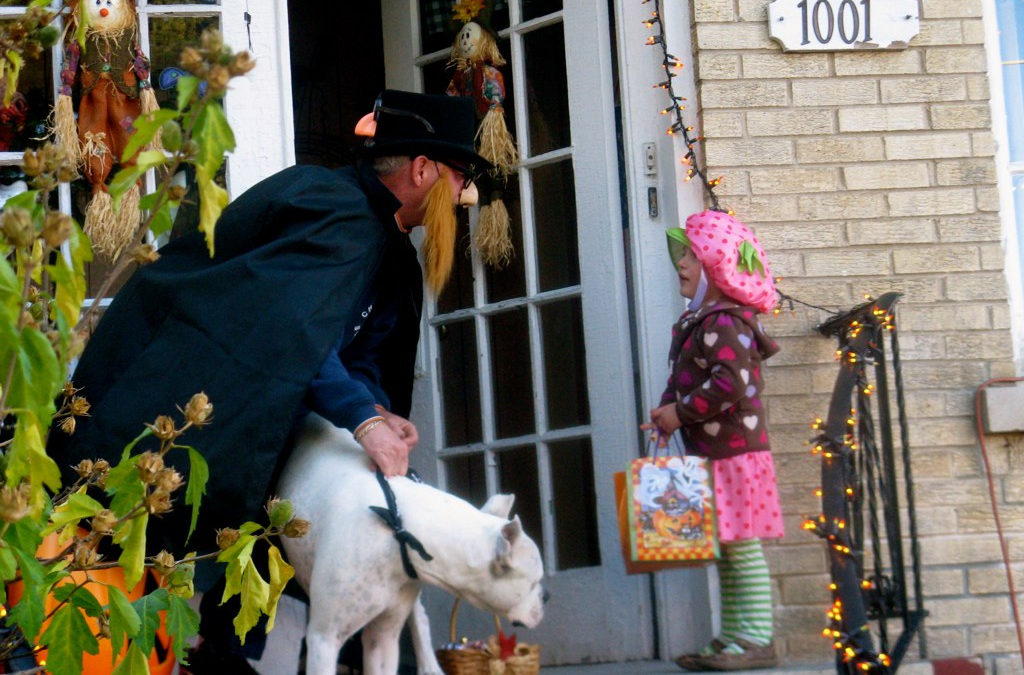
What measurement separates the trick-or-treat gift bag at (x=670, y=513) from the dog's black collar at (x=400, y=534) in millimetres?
982

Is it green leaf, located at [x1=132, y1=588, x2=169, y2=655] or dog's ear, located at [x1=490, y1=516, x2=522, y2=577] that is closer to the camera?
green leaf, located at [x1=132, y1=588, x2=169, y2=655]

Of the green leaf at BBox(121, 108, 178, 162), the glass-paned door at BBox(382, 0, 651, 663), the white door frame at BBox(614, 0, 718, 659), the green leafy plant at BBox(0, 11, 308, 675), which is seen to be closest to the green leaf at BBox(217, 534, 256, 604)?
the green leafy plant at BBox(0, 11, 308, 675)

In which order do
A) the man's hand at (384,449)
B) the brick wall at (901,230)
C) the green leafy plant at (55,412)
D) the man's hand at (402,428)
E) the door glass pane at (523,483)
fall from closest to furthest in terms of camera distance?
1. the green leafy plant at (55,412)
2. the man's hand at (384,449)
3. the man's hand at (402,428)
4. the brick wall at (901,230)
5. the door glass pane at (523,483)

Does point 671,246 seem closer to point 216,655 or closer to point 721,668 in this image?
point 721,668

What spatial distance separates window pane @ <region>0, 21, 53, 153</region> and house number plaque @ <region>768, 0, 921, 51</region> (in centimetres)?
221

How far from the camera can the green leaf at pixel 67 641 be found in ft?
6.37

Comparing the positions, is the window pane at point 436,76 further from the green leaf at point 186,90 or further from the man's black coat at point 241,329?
the green leaf at point 186,90

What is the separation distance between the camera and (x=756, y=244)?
4562 millimetres

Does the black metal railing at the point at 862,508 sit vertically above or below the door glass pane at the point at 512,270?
below

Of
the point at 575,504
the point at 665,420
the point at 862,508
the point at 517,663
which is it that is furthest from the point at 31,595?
the point at 575,504

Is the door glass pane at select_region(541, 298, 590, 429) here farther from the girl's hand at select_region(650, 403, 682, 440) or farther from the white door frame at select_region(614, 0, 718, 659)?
the girl's hand at select_region(650, 403, 682, 440)

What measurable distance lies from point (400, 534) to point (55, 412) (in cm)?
156

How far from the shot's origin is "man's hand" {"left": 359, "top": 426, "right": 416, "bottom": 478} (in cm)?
355

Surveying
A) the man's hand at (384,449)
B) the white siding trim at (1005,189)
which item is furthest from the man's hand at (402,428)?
the white siding trim at (1005,189)
